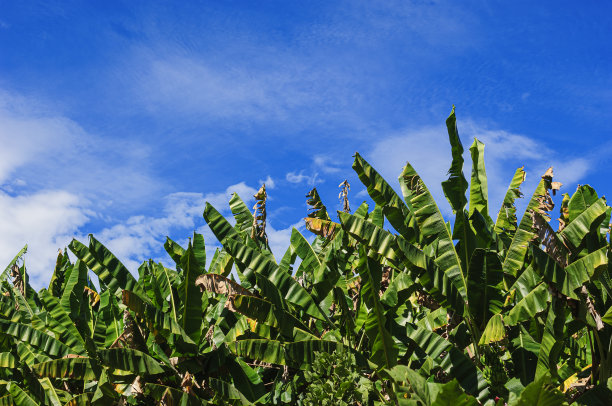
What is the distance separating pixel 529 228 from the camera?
7.16 m

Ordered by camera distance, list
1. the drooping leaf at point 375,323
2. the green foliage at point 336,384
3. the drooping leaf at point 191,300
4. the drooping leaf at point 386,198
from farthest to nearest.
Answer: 1. the drooping leaf at point 191,300
2. the drooping leaf at point 386,198
3. the drooping leaf at point 375,323
4. the green foliage at point 336,384

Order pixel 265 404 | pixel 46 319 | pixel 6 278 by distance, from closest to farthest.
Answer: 1. pixel 265 404
2. pixel 46 319
3. pixel 6 278

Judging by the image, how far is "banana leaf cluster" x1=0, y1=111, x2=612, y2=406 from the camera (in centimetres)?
625

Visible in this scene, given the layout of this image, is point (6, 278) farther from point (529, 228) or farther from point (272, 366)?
point (529, 228)

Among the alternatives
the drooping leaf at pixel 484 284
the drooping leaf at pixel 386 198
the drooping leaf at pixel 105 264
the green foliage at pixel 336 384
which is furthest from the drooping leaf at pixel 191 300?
the drooping leaf at pixel 484 284

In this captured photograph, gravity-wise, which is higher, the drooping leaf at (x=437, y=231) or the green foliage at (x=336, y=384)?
the drooping leaf at (x=437, y=231)

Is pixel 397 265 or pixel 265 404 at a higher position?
pixel 397 265

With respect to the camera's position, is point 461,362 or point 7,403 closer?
point 461,362

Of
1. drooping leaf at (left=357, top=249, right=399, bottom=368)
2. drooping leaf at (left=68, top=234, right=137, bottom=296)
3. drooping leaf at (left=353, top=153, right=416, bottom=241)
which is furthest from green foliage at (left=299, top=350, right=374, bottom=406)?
drooping leaf at (left=68, top=234, right=137, bottom=296)

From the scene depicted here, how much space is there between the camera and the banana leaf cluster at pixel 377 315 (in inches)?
246

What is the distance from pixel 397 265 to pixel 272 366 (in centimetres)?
264

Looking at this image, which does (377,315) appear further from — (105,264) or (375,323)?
(105,264)

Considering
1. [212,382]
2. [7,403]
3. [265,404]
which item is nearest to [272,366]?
[265,404]

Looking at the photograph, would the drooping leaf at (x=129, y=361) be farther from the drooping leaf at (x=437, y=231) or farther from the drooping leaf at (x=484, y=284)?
the drooping leaf at (x=484, y=284)
